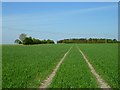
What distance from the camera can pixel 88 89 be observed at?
14125 mm

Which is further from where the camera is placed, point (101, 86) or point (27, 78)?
point (27, 78)

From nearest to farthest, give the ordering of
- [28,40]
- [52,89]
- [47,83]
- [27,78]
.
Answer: [52,89], [47,83], [27,78], [28,40]

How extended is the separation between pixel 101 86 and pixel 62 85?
2285 millimetres

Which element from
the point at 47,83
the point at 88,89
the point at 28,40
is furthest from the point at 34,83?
the point at 28,40

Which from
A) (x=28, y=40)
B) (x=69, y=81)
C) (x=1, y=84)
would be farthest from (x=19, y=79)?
(x=28, y=40)

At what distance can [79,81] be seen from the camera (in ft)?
54.3

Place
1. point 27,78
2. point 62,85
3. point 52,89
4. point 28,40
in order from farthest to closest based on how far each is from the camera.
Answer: point 28,40 → point 27,78 → point 62,85 → point 52,89

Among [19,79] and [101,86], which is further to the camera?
[19,79]

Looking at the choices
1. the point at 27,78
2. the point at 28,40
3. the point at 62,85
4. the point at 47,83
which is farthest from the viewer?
the point at 28,40

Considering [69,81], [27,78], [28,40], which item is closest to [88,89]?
[69,81]

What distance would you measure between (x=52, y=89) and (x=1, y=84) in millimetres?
3415

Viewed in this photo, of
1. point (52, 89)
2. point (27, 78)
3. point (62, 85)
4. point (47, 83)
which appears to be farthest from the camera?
point (27, 78)

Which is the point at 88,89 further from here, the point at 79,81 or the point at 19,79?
the point at 19,79

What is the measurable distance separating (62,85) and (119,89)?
127 inches
